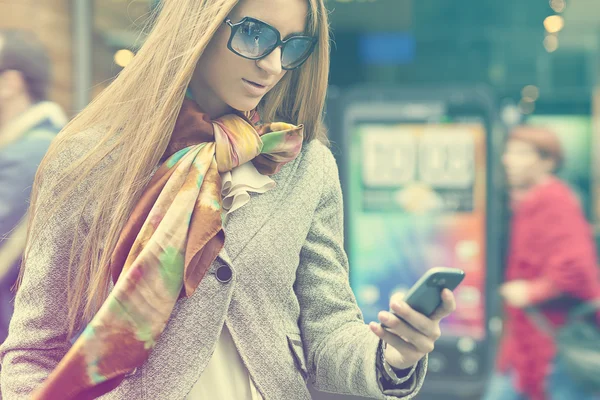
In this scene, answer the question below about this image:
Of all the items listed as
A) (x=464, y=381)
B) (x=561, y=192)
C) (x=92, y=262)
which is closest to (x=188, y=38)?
(x=92, y=262)

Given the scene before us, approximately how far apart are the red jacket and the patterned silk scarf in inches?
105

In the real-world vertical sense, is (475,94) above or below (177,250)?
above

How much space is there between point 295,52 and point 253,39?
0.10 meters

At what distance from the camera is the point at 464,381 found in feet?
14.3

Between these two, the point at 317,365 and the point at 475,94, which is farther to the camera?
the point at 475,94

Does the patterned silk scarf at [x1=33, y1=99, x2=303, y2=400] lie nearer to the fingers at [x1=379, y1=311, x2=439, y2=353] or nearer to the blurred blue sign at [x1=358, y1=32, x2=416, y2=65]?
the fingers at [x1=379, y1=311, x2=439, y2=353]

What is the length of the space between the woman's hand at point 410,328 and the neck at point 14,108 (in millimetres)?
2160

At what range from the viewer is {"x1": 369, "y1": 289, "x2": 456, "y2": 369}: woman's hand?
1296mm

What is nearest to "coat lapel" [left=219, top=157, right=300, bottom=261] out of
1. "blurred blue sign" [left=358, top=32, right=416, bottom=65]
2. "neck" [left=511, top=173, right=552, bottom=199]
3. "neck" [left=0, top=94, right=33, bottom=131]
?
"neck" [left=0, top=94, right=33, bottom=131]

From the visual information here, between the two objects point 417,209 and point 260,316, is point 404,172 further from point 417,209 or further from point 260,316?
point 260,316

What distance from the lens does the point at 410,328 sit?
1.32m

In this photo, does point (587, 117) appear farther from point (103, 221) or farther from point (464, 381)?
point (103, 221)

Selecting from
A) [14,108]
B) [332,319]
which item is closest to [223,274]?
[332,319]

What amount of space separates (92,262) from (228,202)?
0.25 metres
